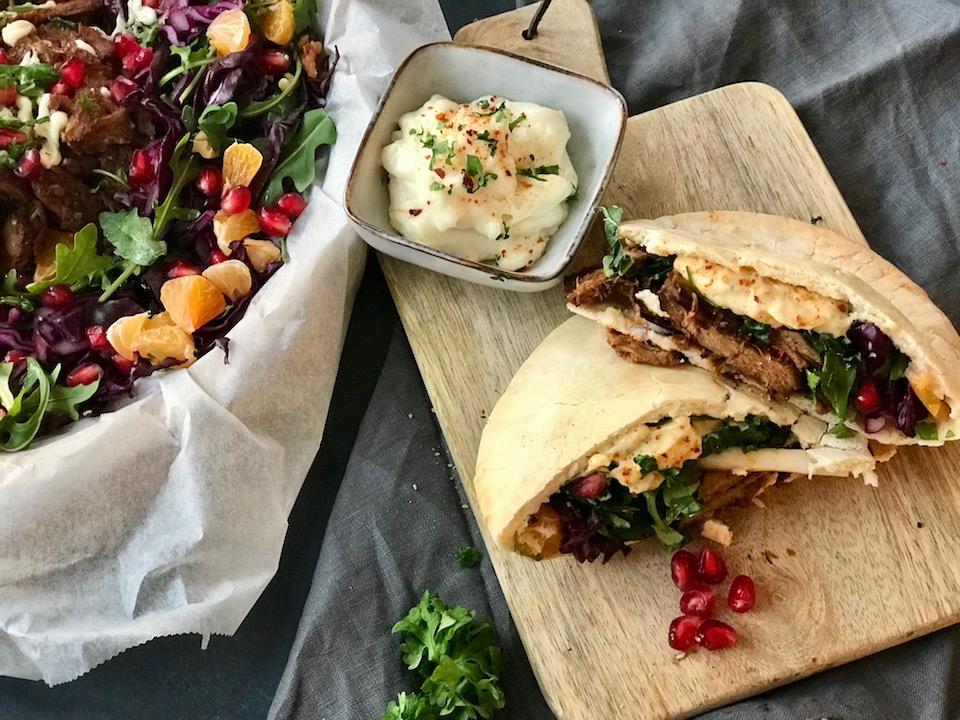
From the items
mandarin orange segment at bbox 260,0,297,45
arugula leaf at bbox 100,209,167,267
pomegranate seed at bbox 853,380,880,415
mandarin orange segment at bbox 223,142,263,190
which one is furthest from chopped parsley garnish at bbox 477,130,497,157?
pomegranate seed at bbox 853,380,880,415

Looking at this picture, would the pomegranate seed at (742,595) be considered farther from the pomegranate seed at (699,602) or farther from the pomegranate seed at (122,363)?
the pomegranate seed at (122,363)

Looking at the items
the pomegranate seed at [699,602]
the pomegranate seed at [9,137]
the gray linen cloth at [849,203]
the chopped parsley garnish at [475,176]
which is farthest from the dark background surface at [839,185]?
the pomegranate seed at [9,137]

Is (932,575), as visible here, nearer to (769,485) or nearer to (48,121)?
(769,485)

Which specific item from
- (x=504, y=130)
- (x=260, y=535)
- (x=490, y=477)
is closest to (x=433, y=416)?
(x=490, y=477)

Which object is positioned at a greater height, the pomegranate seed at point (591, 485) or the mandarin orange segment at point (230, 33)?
the mandarin orange segment at point (230, 33)

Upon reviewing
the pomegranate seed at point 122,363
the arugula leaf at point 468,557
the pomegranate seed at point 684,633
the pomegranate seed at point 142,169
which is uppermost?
the pomegranate seed at point 142,169

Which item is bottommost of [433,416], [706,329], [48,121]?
[433,416]
